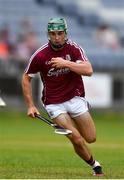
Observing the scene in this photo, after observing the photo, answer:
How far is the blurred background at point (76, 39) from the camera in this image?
29.9 metres

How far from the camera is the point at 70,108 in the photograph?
1291 centimetres

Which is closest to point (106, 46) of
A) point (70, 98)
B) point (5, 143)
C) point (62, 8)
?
point (62, 8)

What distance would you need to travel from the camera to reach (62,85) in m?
12.9

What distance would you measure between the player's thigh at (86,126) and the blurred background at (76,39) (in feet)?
52.3

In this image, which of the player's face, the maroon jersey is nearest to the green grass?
the maroon jersey

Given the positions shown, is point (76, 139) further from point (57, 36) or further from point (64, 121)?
point (57, 36)

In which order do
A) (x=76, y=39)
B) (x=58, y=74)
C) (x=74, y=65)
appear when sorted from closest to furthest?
(x=74, y=65) → (x=58, y=74) → (x=76, y=39)

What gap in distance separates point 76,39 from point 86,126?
2118cm

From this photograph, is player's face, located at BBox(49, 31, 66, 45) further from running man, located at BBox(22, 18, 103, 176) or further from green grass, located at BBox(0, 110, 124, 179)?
green grass, located at BBox(0, 110, 124, 179)

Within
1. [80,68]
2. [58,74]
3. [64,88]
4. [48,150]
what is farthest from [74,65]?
[48,150]

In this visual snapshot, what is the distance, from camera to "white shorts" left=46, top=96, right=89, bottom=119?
42.3 feet

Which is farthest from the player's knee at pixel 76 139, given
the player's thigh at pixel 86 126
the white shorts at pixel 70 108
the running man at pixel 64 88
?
the white shorts at pixel 70 108

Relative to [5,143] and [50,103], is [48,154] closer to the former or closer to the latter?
[5,143]

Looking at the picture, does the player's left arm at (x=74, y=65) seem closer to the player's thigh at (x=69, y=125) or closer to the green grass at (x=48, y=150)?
the player's thigh at (x=69, y=125)
